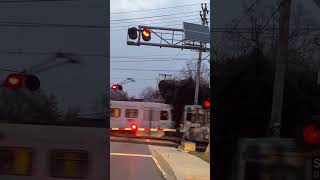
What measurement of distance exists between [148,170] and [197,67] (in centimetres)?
161

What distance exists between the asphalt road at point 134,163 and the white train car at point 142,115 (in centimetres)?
13

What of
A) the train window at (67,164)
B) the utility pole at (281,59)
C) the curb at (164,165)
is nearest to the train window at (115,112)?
the train window at (67,164)

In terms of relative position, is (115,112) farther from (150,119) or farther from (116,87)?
(150,119)

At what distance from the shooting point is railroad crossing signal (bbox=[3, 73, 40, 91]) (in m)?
2.89

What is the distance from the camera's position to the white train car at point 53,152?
2.84m

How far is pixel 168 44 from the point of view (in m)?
2.94

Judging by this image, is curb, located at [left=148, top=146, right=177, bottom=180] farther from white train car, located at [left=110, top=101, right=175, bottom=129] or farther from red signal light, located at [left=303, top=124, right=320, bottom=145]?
red signal light, located at [left=303, top=124, right=320, bottom=145]

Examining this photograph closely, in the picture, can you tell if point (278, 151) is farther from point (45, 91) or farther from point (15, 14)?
point (15, 14)

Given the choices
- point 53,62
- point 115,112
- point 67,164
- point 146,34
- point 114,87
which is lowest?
point 67,164

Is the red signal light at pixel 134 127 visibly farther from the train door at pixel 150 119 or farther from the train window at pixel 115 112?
the train window at pixel 115 112

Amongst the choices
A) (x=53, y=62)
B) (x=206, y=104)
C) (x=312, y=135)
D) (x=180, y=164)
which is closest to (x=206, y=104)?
(x=206, y=104)

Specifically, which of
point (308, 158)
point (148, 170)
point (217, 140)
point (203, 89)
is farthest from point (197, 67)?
point (148, 170)

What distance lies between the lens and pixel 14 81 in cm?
291

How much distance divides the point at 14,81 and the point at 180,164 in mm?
1734
